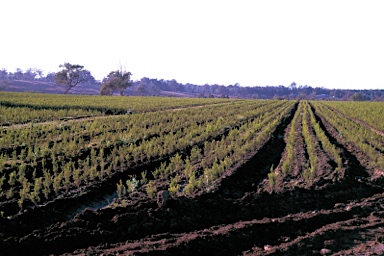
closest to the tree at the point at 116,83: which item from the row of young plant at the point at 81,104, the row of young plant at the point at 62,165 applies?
the row of young plant at the point at 81,104

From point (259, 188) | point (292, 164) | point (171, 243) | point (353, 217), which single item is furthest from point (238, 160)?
point (171, 243)

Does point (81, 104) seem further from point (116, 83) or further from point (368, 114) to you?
point (116, 83)

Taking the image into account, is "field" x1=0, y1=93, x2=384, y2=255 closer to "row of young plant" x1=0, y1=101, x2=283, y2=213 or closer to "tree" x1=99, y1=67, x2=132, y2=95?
"row of young plant" x1=0, y1=101, x2=283, y2=213

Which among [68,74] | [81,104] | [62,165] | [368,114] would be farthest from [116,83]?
[62,165]

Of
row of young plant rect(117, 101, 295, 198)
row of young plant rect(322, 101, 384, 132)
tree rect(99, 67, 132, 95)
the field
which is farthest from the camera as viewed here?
tree rect(99, 67, 132, 95)

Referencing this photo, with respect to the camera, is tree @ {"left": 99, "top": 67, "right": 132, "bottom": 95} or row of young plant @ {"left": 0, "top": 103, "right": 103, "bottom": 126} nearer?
row of young plant @ {"left": 0, "top": 103, "right": 103, "bottom": 126}

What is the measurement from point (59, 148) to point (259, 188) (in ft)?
16.8

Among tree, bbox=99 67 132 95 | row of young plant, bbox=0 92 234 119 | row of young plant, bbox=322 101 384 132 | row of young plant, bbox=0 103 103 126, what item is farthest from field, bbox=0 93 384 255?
tree, bbox=99 67 132 95

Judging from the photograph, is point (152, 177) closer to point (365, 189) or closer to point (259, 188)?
point (259, 188)

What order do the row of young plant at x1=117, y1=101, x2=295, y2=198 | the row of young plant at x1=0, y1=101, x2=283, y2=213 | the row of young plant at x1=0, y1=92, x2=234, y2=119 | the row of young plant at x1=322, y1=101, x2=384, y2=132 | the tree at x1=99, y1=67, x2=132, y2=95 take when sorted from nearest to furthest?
1. the row of young plant at x1=0, y1=101, x2=283, y2=213
2. the row of young plant at x1=117, y1=101, x2=295, y2=198
3. the row of young plant at x1=322, y1=101, x2=384, y2=132
4. the row of young plant at x1=0, y1=92, x2=234, y2=119
5. the tree at x1=99, y1=67, x2=132, y2=95

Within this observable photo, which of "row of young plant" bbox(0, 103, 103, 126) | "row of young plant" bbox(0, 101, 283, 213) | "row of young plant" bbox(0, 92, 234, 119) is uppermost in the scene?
"row of young plant" bbox(0, 101, 283, 213)

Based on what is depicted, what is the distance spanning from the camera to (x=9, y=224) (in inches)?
196

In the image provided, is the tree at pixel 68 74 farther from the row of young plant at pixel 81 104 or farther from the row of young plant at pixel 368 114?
the row of young plant at pixel 368 114

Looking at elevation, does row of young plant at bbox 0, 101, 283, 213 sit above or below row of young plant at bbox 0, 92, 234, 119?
above
